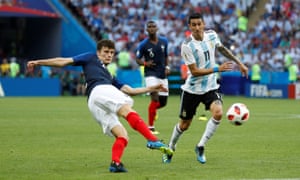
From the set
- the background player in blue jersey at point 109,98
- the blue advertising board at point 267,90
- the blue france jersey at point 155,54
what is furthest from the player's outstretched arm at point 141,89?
the blue advertising board at point 267,90

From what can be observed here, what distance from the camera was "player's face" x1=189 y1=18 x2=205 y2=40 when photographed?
42.2 ft

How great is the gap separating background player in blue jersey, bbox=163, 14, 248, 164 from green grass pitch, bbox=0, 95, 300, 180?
631 mm

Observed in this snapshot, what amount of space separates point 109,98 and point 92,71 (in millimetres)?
582

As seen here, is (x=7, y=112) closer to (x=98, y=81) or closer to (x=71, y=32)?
(x=98, y=81)

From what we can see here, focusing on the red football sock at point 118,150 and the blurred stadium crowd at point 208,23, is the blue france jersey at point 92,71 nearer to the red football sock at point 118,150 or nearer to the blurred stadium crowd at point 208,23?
the red football sock at point 118,150

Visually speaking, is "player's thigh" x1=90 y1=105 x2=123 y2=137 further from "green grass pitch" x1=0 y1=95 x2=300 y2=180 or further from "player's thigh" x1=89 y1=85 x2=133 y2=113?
"green grass pitch" x1=0 y1=95 x2=300 y2=180

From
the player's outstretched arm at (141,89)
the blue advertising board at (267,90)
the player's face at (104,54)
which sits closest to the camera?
the player's outstretched arm at (141,89)

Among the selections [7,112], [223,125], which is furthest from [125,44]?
[223,125]

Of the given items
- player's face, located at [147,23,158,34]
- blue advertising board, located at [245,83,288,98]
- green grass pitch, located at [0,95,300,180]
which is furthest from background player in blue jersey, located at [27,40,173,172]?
blue advertising board, located at [245,83,288,98]

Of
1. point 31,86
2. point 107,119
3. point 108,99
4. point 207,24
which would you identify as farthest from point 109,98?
point 207,24

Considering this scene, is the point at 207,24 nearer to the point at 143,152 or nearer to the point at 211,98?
the point at 143,152

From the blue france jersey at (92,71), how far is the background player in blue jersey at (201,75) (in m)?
1.75

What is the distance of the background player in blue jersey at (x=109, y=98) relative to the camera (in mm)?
11188

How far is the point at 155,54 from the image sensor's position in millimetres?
19969
